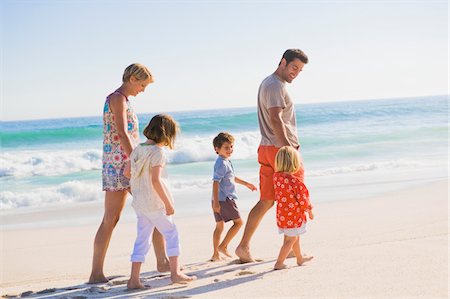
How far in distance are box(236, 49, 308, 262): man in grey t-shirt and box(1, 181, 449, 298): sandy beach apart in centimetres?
42

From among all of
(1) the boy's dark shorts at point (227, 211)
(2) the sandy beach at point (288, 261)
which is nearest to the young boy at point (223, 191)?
(1) the boy's dark shorts at point (227, 211)

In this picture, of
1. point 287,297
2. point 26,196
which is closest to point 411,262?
point 287,297

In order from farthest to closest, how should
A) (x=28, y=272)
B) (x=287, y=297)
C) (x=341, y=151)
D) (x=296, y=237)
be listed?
(x=341, y=151), (x=28, y=272), (x=296, y=237), (x=287, y=297)

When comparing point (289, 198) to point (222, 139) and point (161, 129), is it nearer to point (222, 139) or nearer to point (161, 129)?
point (222, 139)

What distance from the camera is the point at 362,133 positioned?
27.0 m

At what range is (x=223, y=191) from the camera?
5.54m

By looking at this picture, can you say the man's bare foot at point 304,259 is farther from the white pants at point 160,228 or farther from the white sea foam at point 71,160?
the white sea foam at point 71,160

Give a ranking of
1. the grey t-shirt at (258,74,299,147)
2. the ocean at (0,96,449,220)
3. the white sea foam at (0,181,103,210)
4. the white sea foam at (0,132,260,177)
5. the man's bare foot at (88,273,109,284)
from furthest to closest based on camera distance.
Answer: the white sea foam at (0,132,260,177) → the ocean at (0,96,449,220) → the white sea foam at (0,181,103,210) → the grey t-shirt at (258,74,299,147) → the man's bare foot at (88,273,109,284)

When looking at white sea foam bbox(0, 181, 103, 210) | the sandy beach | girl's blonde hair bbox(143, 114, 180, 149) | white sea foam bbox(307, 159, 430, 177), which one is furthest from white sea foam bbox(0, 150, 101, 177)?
girl's blonde hair bbox(143, 114, 180, 149)

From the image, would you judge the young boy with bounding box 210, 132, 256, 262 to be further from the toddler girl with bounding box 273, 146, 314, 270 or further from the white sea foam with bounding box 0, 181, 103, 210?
the white sea foam with bounding box 0, 181, 103, 210

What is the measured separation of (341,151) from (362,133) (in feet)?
23.1

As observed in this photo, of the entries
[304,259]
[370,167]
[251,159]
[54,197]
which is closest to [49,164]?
[251,159]

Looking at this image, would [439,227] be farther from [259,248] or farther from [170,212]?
[170,212]

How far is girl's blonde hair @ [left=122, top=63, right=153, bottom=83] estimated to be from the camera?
4.71 meters
